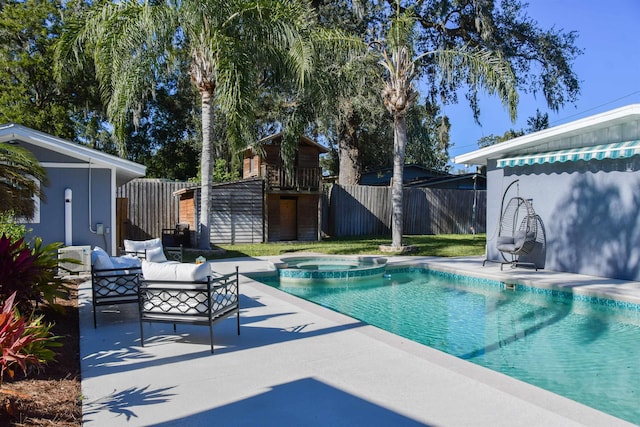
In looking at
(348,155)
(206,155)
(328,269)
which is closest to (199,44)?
(206,155)

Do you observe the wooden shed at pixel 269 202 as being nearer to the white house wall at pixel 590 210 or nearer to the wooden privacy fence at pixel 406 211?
the wooden privacy fence at pixel 406 211

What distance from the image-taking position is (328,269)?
11578 millimetres

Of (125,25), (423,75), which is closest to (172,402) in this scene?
(125,25)

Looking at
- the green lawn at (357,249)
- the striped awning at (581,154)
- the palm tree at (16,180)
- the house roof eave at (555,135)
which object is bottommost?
the green lawn at (357,249)

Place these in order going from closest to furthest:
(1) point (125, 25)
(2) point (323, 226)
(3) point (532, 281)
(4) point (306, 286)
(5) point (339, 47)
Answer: (3) point (532, 281) < (4) point (306, 286) < (1) point (125, 25) < (5) point (339, 47) < (2) point (323, 226)

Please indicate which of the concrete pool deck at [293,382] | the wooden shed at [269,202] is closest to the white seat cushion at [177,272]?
the concrete pool deck at [293,382]

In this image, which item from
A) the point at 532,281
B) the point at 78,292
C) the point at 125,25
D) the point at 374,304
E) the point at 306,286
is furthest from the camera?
the point at 125,25

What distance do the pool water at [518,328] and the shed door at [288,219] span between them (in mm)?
8619

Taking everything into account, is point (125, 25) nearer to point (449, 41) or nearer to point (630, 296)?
point (630, 296)

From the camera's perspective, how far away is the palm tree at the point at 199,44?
11211 mm

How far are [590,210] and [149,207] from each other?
46.9 ft

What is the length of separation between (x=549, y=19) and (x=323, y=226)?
1384cm

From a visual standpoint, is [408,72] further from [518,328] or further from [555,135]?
[518,328]

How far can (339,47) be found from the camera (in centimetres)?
1361
